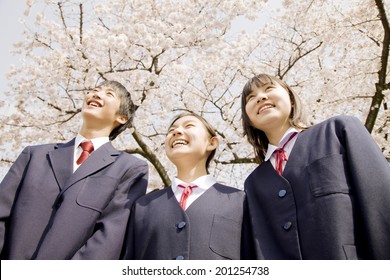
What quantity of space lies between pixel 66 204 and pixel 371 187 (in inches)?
68.5

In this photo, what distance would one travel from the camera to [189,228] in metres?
2.11

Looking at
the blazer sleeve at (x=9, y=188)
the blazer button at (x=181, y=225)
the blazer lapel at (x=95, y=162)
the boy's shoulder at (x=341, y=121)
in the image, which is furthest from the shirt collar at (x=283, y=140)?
the blazer sleeve at (x=9, y=188)

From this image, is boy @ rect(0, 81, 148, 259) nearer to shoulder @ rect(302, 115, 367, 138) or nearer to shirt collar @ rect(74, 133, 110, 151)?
shirt collar @ rect(74, 133, 110, 151)

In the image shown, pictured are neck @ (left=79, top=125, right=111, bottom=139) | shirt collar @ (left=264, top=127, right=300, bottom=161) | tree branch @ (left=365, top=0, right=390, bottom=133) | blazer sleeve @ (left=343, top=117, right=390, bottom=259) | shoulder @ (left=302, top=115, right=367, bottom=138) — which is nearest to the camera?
blazer sleeve @ (left=343, top=117, right=390, bottom=259)

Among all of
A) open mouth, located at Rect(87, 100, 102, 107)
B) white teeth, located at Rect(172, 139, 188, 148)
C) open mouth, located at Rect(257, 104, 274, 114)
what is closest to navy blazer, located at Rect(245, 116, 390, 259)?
open mouth, located at Rect(257, 104, 274, 114)

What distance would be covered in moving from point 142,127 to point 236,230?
22.3 ft

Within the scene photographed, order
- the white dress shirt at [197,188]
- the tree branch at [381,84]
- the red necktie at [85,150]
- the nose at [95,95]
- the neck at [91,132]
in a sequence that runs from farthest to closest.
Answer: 1. the tree branch at [381,84]
2. the nose at [95,95]
3. the neck at [91,132]
4. the red necktie at [85,150]
5. the white dress shirt at [197,188]

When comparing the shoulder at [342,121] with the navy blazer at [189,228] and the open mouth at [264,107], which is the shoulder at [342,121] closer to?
the open mouth at [264,107]

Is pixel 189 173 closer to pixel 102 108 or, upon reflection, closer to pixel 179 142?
pixel 179 142

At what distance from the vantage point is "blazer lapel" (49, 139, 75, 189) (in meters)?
2.44

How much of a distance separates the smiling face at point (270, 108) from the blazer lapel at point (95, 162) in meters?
1.07

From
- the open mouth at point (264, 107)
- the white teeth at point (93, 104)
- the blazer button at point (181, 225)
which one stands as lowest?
the blazer button at point (181, 225)

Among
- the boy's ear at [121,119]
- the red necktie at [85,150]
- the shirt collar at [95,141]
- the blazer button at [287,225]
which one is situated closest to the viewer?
the blazer button at [287,225]

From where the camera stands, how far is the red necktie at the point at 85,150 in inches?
102
